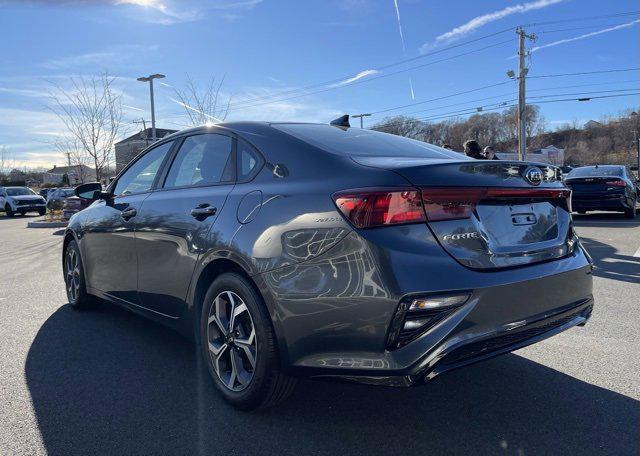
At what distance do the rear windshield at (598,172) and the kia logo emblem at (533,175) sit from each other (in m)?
12.0

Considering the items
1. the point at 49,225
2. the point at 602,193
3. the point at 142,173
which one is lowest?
the point at 49,225

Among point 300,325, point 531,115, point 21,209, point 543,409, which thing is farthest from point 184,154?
point 531,115

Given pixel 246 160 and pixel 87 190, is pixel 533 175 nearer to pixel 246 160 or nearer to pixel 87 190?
pixel 246 160

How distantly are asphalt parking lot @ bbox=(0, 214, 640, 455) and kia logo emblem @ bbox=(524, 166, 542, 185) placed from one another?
1235 mm

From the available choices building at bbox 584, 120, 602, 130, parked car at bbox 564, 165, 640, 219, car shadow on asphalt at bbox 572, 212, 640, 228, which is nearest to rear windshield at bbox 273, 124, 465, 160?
car shadow on asphalt at bbox 572, 212, 640, 228

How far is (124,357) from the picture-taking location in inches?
148

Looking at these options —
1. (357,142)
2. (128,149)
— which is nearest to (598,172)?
(357,142)

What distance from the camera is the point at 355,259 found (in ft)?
7.43

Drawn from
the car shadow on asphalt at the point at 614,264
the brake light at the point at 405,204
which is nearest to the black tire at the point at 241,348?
the brake light at the point at 405,204

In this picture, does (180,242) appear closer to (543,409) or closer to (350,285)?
(350,285)

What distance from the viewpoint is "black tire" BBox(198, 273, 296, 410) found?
261 centimetres

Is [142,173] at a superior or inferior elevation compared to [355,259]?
Result: superior

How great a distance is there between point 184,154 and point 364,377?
2.17 m

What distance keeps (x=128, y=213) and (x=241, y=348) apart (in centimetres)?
168
